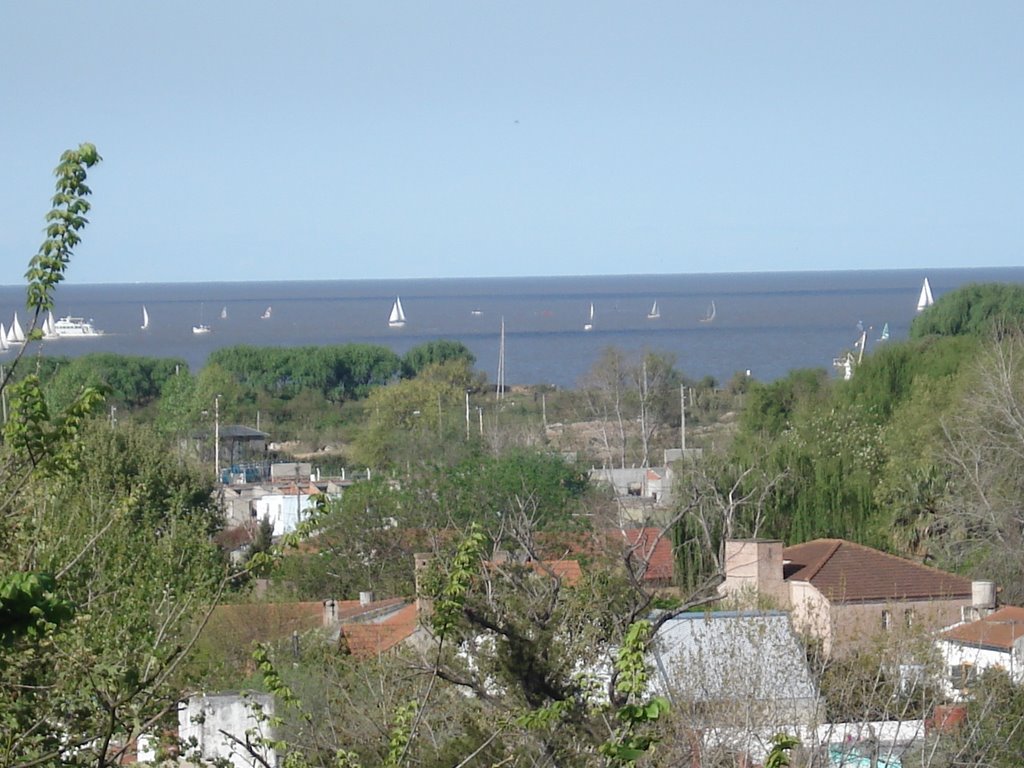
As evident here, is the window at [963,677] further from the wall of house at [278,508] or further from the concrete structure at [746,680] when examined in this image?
the wall of house at [278,508]

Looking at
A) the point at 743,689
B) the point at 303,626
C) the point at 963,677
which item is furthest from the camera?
the point at 303,626

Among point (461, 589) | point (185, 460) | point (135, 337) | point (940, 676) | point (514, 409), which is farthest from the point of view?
point (135, 337)

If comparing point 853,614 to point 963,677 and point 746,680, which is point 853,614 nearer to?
point 963,677

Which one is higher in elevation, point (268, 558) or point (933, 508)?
point (268, 558)

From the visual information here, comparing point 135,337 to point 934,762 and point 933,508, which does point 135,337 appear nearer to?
point 933,508

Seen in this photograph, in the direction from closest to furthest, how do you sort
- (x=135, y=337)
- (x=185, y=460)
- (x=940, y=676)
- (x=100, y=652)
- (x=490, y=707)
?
(x=100, y=652)
(x=490, y=707)
(x=940, y=676)
(x=185, y=460)
(x=135, y=337)

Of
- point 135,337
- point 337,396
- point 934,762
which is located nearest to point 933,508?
point 934,762

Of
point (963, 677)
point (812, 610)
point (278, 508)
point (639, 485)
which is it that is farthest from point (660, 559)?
point (639, 485)
